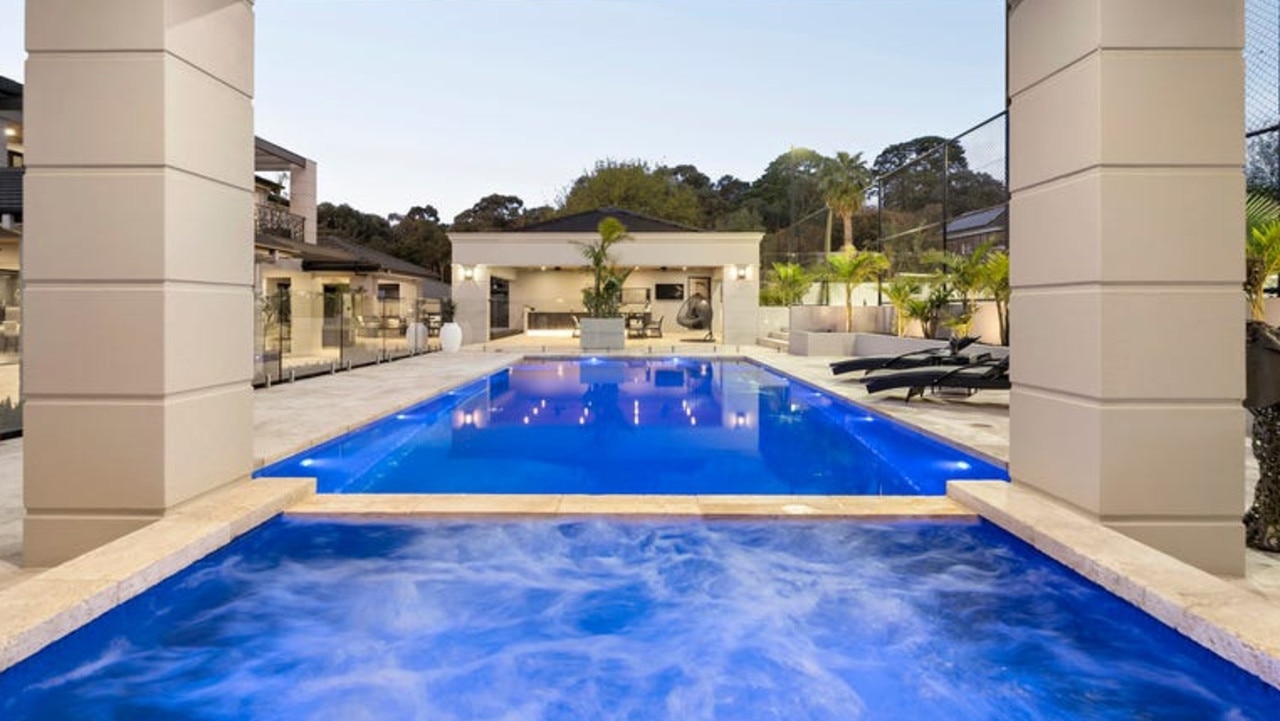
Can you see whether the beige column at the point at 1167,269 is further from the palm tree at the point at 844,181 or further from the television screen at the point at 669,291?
the palm tree at the point at 844,181

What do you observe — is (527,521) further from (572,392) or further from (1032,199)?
(572,392)

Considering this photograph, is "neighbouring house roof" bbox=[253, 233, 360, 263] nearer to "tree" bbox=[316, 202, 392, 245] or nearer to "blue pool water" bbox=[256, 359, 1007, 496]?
"blue pool water" bbox=[256, 359, 1007, 496]

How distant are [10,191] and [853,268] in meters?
15.1

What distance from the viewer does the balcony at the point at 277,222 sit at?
19016 millimetres

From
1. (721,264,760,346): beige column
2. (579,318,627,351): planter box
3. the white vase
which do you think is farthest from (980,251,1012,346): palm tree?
the white vase

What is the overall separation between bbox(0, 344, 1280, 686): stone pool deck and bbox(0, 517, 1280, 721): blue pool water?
0.09 m

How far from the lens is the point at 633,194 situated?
42.7 m

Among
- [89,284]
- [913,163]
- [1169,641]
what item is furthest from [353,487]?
[913,163]

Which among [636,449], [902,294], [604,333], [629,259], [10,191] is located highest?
[629,259]

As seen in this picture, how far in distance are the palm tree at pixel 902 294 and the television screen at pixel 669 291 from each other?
12.3m

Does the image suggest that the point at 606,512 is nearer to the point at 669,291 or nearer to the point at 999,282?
the point at 999,282

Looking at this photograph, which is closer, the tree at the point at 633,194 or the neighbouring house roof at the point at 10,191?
the neighbouring house roof at the point at 10,191

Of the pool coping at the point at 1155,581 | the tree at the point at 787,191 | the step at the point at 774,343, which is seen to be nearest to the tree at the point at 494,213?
the tree at the point at 787,191

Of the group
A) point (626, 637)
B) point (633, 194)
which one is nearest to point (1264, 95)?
point (626, 637)
